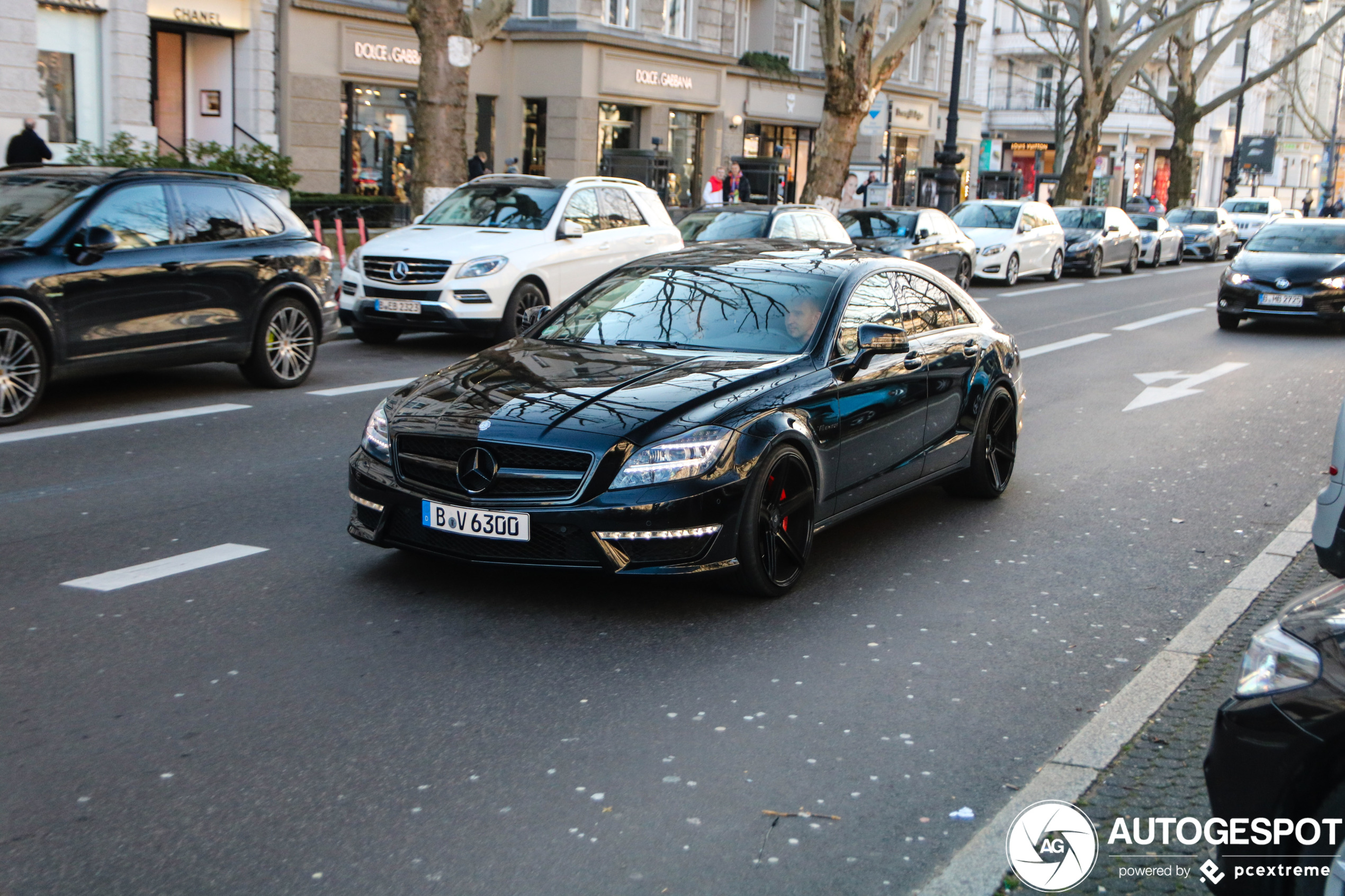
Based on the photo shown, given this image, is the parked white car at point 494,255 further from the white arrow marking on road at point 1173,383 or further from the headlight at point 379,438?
the headlight at point 379,438

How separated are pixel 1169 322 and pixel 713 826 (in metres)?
18.6

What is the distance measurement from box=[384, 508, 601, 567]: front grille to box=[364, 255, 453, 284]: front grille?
8601 millimetres

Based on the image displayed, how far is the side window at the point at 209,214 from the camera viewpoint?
1109 centimetres

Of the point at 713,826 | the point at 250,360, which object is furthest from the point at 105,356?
the point at 713,826

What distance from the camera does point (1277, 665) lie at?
307cm

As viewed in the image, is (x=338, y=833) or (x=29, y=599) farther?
(x=29, y=599)

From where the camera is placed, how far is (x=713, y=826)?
398 cm

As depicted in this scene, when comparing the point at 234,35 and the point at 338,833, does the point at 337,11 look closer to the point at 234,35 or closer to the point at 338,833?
the point at 234,35

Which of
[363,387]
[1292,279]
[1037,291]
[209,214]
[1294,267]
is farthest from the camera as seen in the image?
[1037,291]

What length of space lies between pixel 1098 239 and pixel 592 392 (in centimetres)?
2729

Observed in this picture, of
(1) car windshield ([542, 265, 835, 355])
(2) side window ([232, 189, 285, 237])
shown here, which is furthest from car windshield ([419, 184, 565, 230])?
(1) car windshield ([542, 265, 835, 355])

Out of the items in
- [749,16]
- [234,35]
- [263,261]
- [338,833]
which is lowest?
[338,833]

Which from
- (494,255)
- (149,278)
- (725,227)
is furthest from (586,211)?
(149,278)

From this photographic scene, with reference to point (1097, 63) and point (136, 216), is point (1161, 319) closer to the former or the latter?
point (136, 216)
